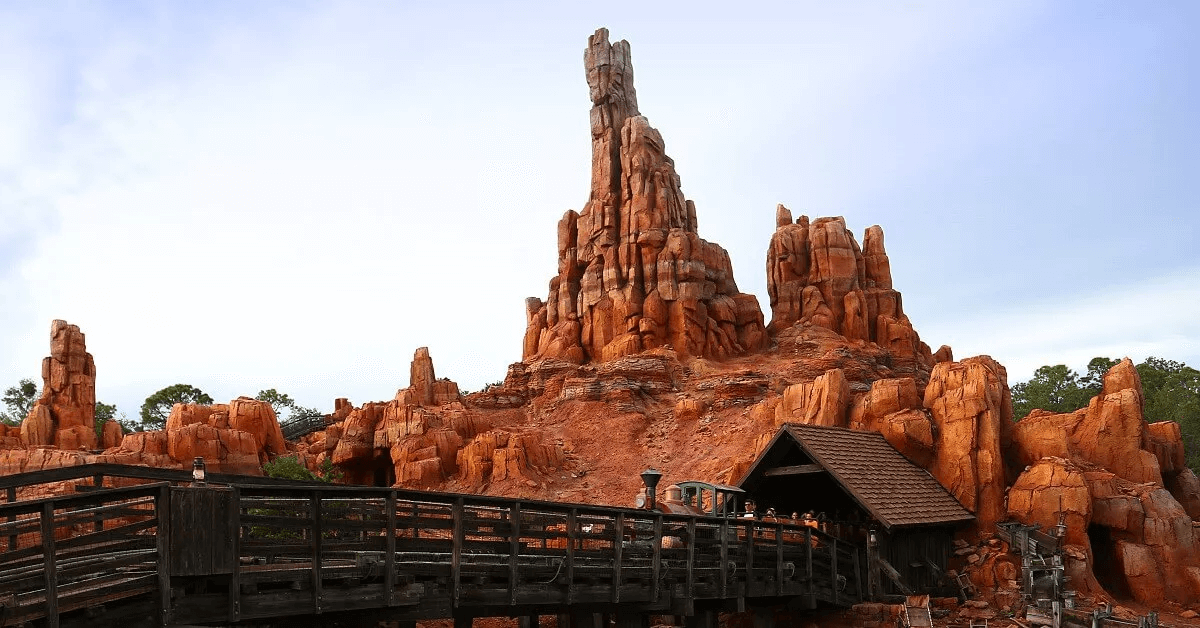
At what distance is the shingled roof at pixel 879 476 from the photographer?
2267 centimetres

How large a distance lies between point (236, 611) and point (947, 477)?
21617 millimetres

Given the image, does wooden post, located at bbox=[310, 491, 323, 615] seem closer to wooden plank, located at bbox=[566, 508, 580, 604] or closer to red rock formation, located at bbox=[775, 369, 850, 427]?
wooden plank, located at bbox=[566, 508, 580, 604]

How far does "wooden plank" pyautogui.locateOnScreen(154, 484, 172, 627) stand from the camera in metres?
9.98

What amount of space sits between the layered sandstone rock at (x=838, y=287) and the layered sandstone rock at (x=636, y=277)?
2.88 m

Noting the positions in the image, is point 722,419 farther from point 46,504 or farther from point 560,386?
point 46,504

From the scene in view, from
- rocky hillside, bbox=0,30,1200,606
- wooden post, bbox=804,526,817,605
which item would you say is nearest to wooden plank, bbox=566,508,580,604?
wooden post, bbox=804,526,817,605

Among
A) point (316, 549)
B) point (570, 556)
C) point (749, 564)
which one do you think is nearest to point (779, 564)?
point (749, 564)

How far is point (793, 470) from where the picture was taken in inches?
937

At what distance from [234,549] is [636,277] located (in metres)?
46.1

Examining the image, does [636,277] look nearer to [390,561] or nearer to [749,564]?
[749,564]

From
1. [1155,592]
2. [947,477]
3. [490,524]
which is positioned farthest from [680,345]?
[490,524]

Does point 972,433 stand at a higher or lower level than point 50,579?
higher

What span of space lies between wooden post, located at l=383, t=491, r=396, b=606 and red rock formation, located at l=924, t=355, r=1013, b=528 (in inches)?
740

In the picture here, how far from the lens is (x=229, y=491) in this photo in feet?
34.8
